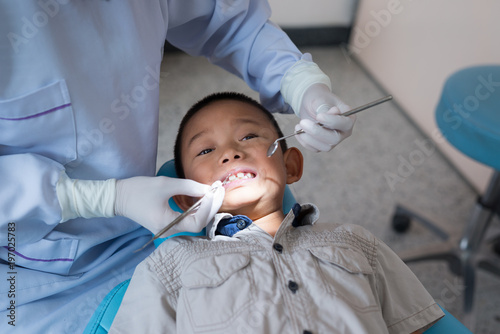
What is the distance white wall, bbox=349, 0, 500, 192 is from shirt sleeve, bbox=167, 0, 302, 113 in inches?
52.9

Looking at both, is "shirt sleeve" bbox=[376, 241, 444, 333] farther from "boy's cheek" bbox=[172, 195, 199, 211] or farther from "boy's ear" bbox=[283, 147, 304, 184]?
"boy's cheek" bbox=[172, 195, 199, 211]

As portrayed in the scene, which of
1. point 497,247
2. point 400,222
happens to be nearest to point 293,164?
point 400,222

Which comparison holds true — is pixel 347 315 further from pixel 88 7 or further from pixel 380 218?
pixel 380 218

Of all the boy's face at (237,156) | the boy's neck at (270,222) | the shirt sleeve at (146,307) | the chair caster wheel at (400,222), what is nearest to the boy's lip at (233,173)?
the boy's face at (237,156)

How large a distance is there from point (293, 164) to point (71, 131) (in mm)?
612

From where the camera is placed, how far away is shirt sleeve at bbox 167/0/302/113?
1150 millimetres

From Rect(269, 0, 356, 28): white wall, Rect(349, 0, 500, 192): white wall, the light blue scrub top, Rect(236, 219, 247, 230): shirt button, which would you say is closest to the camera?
the light blue scrub top

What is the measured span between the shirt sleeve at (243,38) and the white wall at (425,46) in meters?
1.34

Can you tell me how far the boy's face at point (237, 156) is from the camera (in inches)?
42.8

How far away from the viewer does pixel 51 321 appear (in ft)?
3.18

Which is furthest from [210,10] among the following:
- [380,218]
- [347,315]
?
[380,218]

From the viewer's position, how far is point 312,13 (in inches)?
104

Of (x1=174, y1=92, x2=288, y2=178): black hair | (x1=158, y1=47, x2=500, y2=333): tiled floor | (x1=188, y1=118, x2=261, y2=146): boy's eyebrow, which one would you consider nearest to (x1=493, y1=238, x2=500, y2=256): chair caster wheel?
(x1=158, y1=47, x2=500, y2=333): tiled floor

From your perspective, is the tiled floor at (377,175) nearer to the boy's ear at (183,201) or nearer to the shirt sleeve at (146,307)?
the boy's ear at (183,201)
